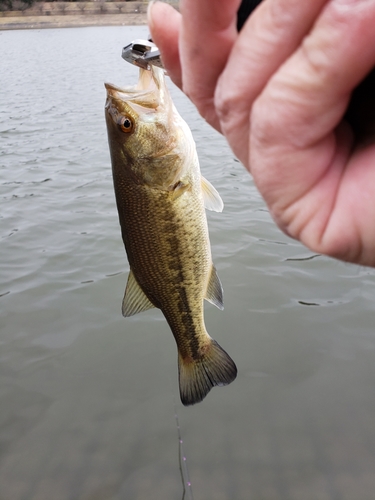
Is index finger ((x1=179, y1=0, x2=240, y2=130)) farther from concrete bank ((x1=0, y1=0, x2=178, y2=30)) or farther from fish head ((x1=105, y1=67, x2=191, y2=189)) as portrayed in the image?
concrete bank ((x1=0, y1=0, x2=178, y2=30))

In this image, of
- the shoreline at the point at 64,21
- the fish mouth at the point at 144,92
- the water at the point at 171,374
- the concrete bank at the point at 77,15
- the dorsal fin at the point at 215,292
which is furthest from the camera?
the shoreline at the point at 64,21

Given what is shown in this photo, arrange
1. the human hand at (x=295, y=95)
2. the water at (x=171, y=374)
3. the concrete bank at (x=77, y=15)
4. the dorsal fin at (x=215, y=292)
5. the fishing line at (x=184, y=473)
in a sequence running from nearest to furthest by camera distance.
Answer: the human hand at (x=295, y=95)
the dorsal fin at (x=215, y=292)
the fishing line at (x=184, y=473)
the water at (x=171, y=374)
the concrete bank at (x=77, y=15)

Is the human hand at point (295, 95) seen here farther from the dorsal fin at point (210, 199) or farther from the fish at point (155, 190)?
the dorsal fin at point (210, 199)

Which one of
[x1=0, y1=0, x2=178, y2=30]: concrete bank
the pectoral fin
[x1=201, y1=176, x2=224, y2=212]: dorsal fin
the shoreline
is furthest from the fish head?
the shoreline

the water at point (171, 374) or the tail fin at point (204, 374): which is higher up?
the tail fin at point (204, 374)

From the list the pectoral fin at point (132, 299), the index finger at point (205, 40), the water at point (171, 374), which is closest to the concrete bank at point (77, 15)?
the water at point (171, 374)

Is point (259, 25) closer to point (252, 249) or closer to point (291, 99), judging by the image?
point (291, 99)

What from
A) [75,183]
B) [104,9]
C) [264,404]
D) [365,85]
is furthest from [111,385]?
[104,9]

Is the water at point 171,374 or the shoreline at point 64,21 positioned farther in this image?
the shoreline at point 64,21
